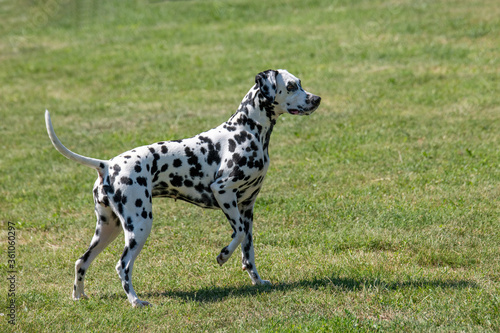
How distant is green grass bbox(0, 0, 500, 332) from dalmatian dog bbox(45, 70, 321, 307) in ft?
1.89

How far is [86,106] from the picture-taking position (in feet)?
55.4

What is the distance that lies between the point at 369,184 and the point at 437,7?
1411 cm

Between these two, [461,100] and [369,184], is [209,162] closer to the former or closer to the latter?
[369,184]

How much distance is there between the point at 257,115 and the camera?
22.0ft

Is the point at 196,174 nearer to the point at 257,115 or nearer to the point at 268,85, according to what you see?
the point at 257,115

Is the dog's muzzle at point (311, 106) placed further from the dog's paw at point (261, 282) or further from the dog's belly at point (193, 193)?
the dog's paw at point (261, 282)

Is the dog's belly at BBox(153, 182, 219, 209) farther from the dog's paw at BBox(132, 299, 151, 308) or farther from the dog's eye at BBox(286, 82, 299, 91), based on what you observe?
the dog's eye at BBox(286, 82, 299, 91)

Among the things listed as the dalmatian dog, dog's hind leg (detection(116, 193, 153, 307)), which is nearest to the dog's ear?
the dalmatian dog

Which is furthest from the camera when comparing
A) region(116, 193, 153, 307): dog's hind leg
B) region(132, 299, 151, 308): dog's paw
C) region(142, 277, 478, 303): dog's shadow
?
region(142, 277, 478, 303): dog's shadow

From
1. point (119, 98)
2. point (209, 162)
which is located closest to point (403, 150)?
point (209, 162)

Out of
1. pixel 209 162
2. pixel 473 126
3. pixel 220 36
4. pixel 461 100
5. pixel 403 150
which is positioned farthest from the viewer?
pixel 220 36

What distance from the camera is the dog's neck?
6688 mm

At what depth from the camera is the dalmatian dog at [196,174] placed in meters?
6.19

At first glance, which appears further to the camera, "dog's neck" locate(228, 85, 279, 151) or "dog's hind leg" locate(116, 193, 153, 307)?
"dog's neck" locate(228, 85, 279, 151)
